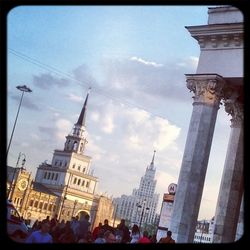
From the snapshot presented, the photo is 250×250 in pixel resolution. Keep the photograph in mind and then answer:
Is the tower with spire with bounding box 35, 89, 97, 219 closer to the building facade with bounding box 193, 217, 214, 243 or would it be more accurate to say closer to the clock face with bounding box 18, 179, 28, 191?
the clock face with bounding box 18, 179, 28, 191

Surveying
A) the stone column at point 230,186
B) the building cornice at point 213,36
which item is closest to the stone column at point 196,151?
the stone column at point 230,186

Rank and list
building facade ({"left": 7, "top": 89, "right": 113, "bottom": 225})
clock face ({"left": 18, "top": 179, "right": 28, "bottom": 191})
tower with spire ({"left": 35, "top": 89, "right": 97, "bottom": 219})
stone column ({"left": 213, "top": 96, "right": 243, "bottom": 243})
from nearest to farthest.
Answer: stone column ({"left": 213, "top": 96, "right": 243, "bottom": 243}) → clock face ({"left": 18, "top": 179, "right": 28, "bottom": 191}) → building facade ({"left": 7, "top": 89, "right": 113, "bottom": 225}) → tower with spire ({"left": 35, "top": 89, "right": 97, "bottom": 219})

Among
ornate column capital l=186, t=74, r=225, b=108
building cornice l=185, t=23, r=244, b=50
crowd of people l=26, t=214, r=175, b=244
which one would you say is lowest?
crowd of people l=26, t=214, r=175, b=244

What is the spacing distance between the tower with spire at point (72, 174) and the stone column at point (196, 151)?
361ft

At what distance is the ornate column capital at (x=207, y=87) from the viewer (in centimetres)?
1855

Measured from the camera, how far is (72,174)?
13700 cm

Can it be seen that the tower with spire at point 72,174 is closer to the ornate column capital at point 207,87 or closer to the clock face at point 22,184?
the clock face at point 22,184

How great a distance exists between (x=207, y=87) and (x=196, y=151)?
2388mm

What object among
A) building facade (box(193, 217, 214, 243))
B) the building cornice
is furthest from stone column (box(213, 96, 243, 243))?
the building cornice

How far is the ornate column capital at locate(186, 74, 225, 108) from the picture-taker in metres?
18.5

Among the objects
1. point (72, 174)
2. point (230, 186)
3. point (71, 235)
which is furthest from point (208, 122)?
point (72, 174)

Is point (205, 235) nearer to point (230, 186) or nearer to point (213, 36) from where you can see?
point (230, 186)
